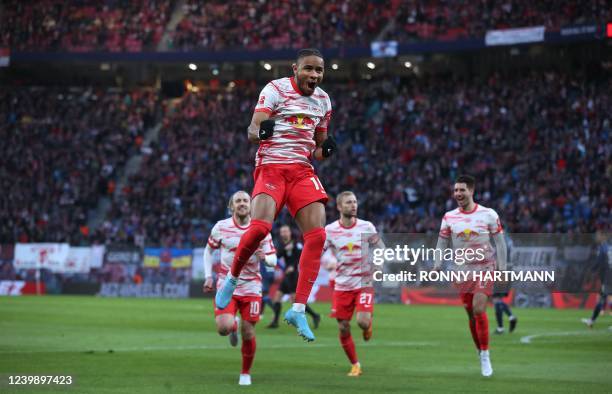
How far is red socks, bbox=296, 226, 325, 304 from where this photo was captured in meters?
10.1

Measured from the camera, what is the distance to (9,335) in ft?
73.3

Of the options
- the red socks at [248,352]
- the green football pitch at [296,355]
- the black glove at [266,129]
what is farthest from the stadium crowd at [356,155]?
the black glove at [266,129]

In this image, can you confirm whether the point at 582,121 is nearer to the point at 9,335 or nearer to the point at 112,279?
the point at 112,279

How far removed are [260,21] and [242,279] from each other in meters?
42.1

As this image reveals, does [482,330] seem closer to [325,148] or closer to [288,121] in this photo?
[325,148]

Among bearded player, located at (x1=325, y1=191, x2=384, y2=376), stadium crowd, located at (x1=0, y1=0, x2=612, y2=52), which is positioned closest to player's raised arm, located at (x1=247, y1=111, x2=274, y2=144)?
bearded player, located at (x1=325, y1=191, x2=384, y2=376)

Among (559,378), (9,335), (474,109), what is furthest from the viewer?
(474,109)

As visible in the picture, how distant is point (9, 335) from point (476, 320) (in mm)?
11257

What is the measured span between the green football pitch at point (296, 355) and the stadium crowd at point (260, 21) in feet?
70.5

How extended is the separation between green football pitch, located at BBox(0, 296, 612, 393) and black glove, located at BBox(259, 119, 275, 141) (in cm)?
457

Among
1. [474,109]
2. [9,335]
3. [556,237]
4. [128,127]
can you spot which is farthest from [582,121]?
[9,335]

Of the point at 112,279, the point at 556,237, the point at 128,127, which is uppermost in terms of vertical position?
the point at 128,127

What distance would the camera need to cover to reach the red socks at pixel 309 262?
10117mm

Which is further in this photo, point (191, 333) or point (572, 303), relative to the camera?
point (572, 303)
